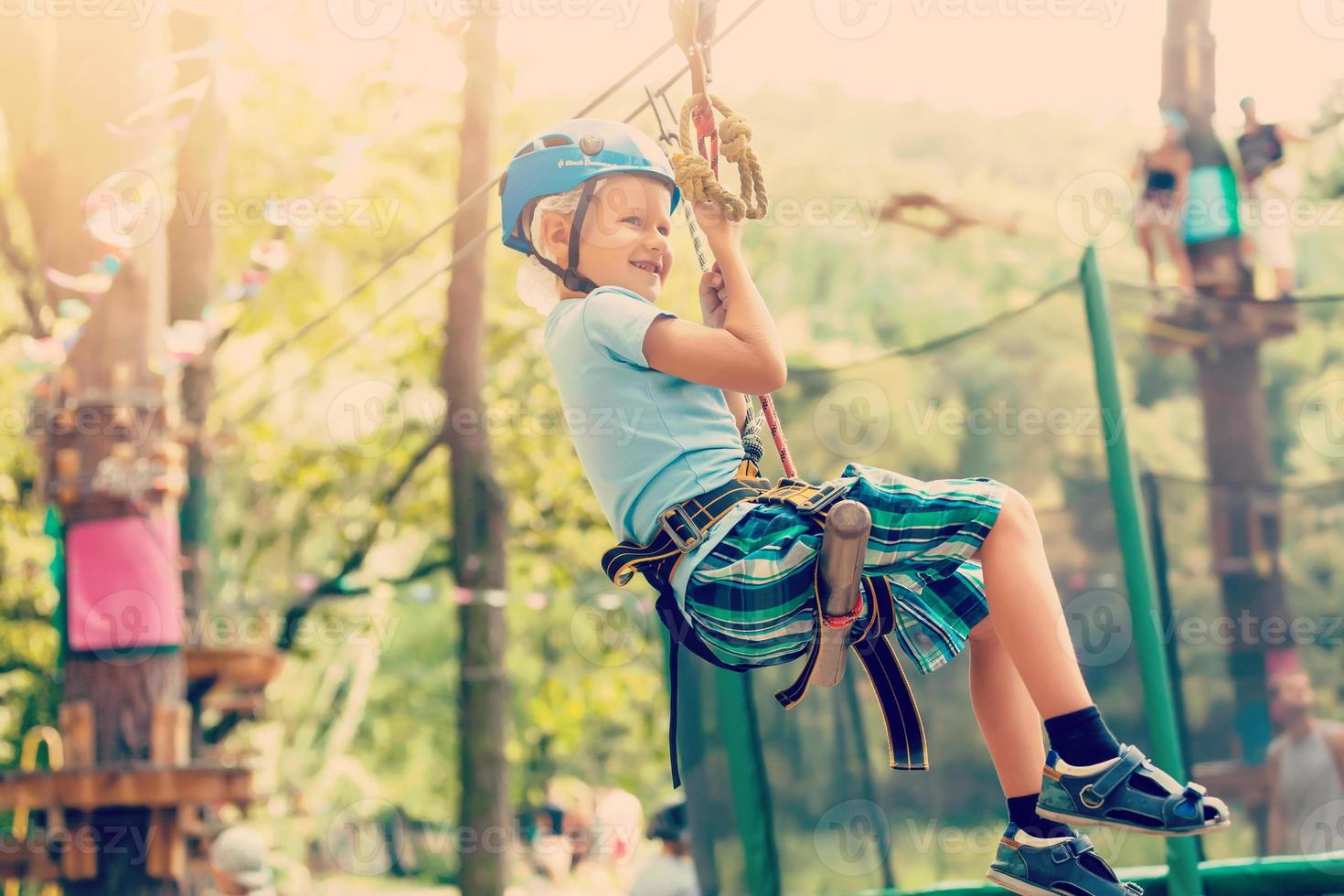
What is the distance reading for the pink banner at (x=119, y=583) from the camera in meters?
7.34

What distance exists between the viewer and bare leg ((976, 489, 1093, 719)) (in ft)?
9.33

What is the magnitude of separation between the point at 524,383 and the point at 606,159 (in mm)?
11095

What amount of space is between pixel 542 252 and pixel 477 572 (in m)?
5.73

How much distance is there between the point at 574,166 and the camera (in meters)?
3.19

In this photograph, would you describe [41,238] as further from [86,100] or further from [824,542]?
[824,542]

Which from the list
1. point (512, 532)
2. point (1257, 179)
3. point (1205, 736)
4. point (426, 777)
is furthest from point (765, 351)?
point (426, 777)

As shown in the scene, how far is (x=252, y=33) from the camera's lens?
494 inches

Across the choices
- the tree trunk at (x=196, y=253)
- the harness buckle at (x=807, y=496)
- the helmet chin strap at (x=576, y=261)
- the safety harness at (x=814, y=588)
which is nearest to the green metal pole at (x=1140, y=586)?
the safety harness at (x=814, y=588)

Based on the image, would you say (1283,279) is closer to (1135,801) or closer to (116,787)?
(1135,801)

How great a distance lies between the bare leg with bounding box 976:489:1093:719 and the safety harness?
0.29 m

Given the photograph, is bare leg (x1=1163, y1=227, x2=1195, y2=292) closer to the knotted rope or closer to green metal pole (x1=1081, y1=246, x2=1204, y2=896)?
green metal pole (x1=1081, y1=246, x2=1204, y2=896)

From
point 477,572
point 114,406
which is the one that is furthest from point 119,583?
point 477,572

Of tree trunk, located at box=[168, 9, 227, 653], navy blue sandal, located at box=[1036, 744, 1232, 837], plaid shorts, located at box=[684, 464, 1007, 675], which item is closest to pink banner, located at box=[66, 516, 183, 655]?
tree trunk, located at box=[168, 9, 227, 653]

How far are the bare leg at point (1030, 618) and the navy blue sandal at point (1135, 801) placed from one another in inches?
5.2
